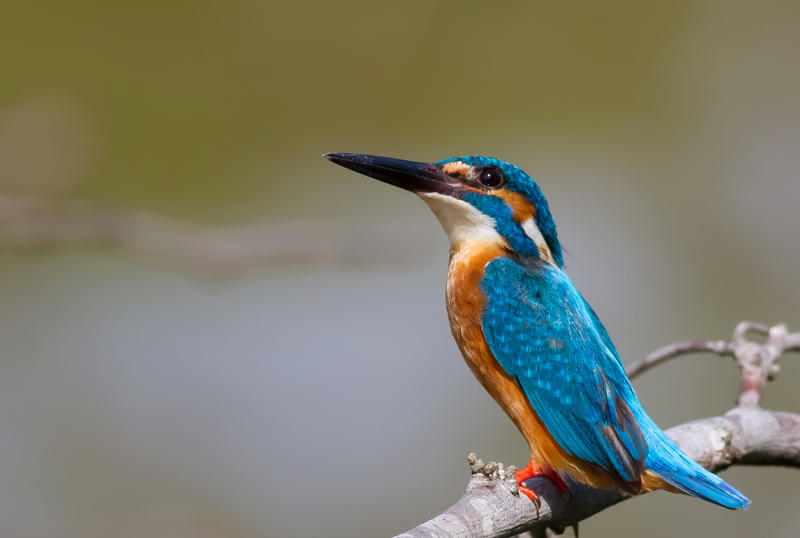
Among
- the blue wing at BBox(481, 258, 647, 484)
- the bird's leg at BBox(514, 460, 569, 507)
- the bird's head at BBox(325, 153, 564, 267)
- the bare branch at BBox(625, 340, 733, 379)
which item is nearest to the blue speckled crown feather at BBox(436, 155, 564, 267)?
the bird's head at BBox(325, 153, 564, 267)

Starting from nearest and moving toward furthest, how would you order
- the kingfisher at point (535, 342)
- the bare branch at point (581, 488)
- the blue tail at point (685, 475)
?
the bare branch at point (581, 488) < the blue tail at point (685, 475) < the kingfisher at point (535, 342)

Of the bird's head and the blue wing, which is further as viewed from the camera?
the bird's head

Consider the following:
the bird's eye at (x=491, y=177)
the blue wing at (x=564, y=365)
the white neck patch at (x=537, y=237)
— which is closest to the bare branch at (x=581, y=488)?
the blue wing at (x=564, y=365)

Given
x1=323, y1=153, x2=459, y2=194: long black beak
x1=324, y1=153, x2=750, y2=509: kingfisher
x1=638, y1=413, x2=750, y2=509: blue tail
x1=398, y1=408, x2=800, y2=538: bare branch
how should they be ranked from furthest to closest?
x1=323, y1=153, x2=459, y2=194: long black beak, x1=324, y1=153, x2=750, y2=509: kingfisher, x1=638, y1=413, x2=750, y2=509: blue tail, x1=398, y1=408, x2=800, y2=538: bare branch

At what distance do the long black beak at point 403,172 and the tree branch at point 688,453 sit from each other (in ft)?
2.58

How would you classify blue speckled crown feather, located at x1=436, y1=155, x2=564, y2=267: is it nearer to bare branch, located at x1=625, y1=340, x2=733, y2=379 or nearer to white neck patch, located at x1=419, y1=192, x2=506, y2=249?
white neck patch, located at x1=419, y1=192, x2=506, y2=249

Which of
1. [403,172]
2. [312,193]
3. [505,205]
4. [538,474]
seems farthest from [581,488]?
[312,193]

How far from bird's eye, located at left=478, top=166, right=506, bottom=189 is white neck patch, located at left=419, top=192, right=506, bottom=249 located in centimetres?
8

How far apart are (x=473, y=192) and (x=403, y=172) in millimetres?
199

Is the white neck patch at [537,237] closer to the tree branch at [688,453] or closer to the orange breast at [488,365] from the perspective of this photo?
the orange breast at [488,365]

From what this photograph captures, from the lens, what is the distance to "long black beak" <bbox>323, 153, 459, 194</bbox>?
251 cm

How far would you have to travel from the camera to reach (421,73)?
288 inches

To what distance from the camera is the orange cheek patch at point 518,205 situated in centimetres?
255

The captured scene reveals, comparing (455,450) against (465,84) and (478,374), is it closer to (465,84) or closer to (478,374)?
(478,374)
